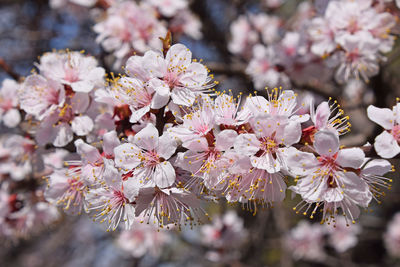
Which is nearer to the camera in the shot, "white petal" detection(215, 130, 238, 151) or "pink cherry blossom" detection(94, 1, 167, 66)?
"white petal" detection(215, 130, 238, 151)

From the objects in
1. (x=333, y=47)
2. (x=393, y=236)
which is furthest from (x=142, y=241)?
(x=393, y=236)

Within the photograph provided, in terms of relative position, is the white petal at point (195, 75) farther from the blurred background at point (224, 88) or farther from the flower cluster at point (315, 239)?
the flower cluster at point (315, 239)

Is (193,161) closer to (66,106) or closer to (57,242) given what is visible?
(66,106)

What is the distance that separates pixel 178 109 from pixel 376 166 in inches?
29.2

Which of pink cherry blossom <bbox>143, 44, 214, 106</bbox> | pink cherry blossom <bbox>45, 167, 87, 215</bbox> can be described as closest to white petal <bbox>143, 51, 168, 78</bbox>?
pink cherry blossom <bbox>143, 44, 214, 106</bbox>

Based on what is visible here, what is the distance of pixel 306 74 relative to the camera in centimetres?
286

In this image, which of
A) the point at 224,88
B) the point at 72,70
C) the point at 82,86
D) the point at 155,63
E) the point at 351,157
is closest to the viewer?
the point at 351,157

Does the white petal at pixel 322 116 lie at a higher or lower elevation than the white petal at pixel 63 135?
higher

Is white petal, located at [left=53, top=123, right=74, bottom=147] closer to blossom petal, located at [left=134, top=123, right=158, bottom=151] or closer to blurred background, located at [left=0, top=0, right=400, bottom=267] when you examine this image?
blossom petal, located at [left=134, top=123, right=158, bottom=151]

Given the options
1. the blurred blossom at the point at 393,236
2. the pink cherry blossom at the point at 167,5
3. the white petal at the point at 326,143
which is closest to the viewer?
the white petal at the point at 326,143

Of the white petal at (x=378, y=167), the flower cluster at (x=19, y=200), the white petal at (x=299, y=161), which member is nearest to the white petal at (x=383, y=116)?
the white petal at (x=378, y=167)

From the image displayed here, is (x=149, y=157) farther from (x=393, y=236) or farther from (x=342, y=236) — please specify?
(x=393, y=236)

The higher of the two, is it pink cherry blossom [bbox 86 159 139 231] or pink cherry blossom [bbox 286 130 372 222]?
pink cherry blossom [bbox 286 130 372 222]

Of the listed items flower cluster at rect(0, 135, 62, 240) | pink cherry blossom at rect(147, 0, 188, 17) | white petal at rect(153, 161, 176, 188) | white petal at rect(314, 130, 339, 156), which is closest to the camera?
white petal at rect(314, 130, 339, 156)
